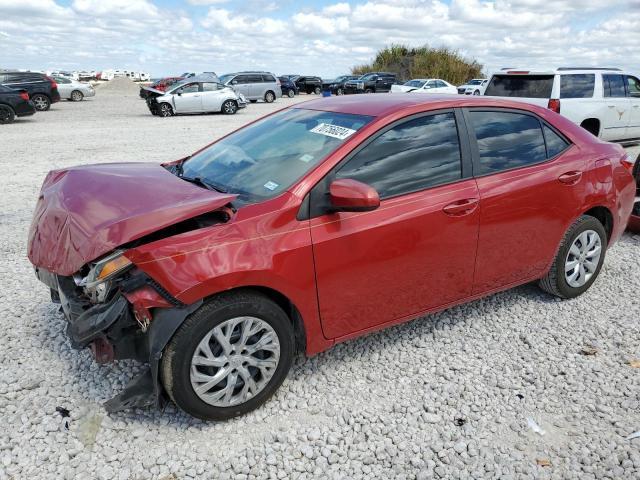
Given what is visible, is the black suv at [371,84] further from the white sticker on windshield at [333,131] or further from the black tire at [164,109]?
the white sticker on windshield at [333,131]

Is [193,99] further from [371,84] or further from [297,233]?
[297,233]

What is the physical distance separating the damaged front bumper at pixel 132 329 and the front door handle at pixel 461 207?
1.64 m

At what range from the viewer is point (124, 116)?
850 inches

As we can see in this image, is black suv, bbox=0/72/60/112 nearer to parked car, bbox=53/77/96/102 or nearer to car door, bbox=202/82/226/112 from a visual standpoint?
car door, bbox=202/82/226/112

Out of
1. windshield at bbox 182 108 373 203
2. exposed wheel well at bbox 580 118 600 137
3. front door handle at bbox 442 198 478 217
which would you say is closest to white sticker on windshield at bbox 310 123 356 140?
windshield at bbox 182 108 373 203

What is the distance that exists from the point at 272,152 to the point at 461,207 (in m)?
1.26

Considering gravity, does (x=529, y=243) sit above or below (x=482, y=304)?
above

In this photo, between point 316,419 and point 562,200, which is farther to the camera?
point 562,200

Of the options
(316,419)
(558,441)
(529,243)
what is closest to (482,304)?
(529,243)

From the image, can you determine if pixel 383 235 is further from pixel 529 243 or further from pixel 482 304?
pixel 482 304

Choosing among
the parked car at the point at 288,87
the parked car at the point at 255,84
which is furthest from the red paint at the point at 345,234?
the parked car at the point at 288,87

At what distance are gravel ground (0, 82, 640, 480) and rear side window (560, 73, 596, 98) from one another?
22.2 ft

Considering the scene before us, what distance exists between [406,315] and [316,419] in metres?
0.89

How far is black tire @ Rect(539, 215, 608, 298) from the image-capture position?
4055 millimetres
